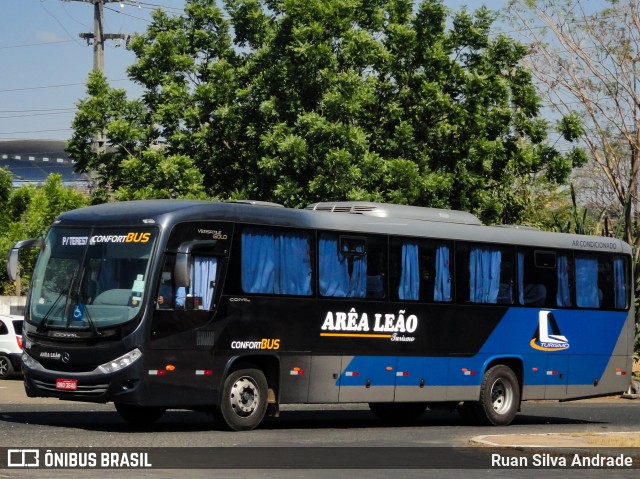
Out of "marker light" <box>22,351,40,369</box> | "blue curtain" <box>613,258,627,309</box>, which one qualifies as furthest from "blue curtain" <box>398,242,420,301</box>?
"marker light" <box>22,351,40,369</box>

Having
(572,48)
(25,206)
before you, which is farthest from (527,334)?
(25,206)

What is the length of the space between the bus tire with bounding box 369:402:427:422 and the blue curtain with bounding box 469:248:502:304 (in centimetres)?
224

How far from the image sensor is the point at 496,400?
71.2 ft

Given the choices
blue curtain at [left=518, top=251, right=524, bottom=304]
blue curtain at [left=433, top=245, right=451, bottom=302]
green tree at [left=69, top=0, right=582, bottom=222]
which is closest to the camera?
blue curtain at [left=433, top=245, right=451, bottom=302]

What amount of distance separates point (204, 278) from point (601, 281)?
9.24 meters

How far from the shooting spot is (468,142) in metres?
31.9

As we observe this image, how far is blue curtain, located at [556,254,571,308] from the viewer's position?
2280cm

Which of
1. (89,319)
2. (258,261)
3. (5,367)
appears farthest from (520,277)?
(5,367)

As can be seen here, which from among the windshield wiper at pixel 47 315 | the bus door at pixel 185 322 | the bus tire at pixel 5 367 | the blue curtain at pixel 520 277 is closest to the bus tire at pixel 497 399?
the blue curtain at pixel 520 277

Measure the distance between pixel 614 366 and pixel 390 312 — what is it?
596cm

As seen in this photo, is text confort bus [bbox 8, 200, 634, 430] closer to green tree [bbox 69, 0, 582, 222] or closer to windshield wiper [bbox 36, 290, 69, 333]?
windshield wiper [bbox 36, 290, 69, 333]

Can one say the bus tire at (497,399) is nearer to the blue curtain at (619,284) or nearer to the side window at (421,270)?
the side window at (421,270)

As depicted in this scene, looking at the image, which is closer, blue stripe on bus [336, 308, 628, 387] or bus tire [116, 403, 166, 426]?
bus tire [116, 403, 166, 426]

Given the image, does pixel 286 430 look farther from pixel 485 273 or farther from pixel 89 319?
pixel 485 273
